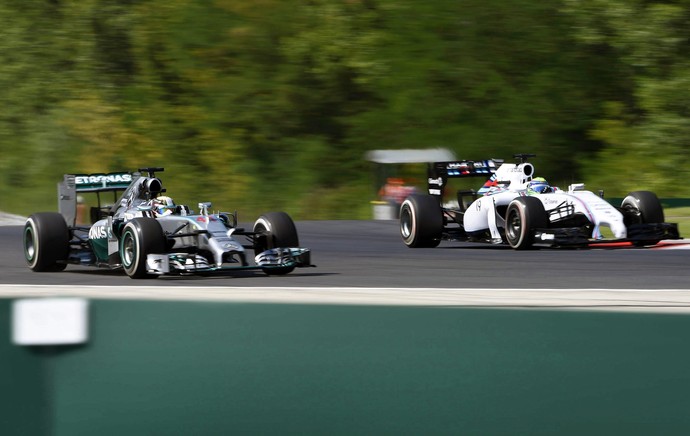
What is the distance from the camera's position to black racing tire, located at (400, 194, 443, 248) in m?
15.6

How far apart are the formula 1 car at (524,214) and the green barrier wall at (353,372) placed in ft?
35.2

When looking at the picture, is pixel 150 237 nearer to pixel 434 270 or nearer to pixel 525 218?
pixel 434 270

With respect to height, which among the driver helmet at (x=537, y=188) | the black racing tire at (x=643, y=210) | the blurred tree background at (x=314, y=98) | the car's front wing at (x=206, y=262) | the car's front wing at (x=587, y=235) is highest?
the blurred tree background at (x=314, y=98)

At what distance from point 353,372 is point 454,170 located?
12944mm

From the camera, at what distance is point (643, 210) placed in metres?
15.0

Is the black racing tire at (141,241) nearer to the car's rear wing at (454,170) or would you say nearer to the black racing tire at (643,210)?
the car's rear wing at (454,170)

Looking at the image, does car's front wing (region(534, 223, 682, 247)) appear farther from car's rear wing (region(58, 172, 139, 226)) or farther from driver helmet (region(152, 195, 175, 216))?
car's rear wing (region(58, 172, 139, 226))

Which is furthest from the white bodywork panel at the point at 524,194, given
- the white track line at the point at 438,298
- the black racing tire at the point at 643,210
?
the white track line at the point at 438,298

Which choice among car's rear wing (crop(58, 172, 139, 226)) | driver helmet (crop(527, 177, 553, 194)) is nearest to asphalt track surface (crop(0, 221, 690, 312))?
car's rear wing (crop(58, 172, 139, 226))

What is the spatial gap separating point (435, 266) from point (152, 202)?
3124 millimetres

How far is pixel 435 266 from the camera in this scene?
13.0 m

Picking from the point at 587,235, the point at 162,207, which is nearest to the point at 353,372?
the point at 162,207

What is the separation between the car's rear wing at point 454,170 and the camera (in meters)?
16.3

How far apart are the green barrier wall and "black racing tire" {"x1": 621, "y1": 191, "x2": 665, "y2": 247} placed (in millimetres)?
11858
